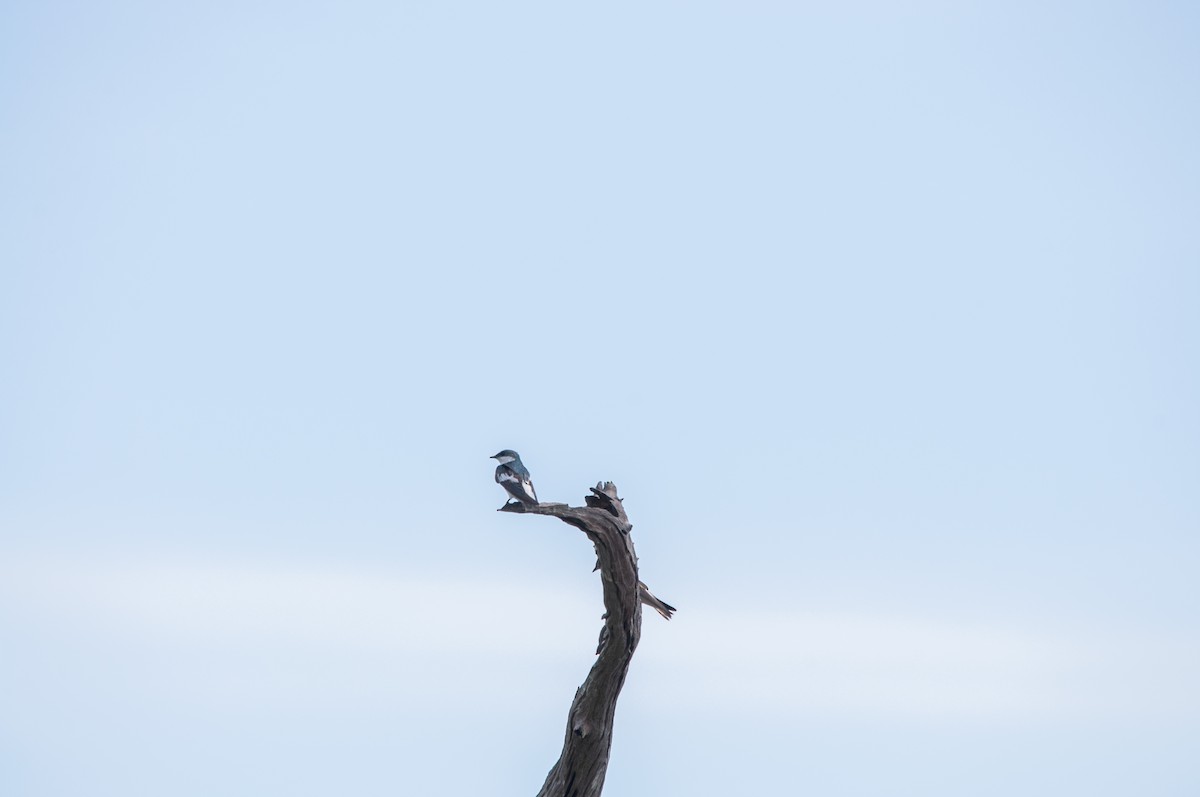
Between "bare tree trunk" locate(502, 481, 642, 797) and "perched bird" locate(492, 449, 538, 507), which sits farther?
"bare tree trunk" locate(502, 481, 642, 797)

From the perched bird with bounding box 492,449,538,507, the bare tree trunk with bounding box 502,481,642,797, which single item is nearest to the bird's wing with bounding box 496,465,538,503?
the perched bird with bounding box 492,449,538,507

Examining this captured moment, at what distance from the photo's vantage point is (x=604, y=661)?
11.4 metres

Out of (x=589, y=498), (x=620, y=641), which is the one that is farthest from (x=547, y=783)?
(x=589, y=498)

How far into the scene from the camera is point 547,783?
1177cm

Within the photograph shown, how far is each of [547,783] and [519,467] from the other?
3800mm

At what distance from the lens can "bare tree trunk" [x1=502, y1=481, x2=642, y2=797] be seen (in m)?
11.0

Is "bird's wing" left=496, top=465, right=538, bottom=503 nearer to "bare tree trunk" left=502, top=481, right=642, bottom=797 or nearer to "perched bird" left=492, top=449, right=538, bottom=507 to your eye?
"perched bird" left=492, top=449, right=538, bottom=507

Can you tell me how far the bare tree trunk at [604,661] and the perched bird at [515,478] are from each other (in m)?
0.73

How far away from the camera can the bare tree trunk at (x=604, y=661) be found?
435 inches

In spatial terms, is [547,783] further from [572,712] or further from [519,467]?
[519,467]

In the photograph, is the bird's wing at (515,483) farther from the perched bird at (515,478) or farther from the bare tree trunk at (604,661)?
the bare tree trunk at (604,661)

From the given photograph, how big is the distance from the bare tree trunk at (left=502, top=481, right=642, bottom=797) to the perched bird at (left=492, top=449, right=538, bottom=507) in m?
0.73

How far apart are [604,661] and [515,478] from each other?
2423mm

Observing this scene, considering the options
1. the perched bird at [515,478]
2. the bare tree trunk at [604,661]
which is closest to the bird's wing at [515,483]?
the perched bird at [515,478]
